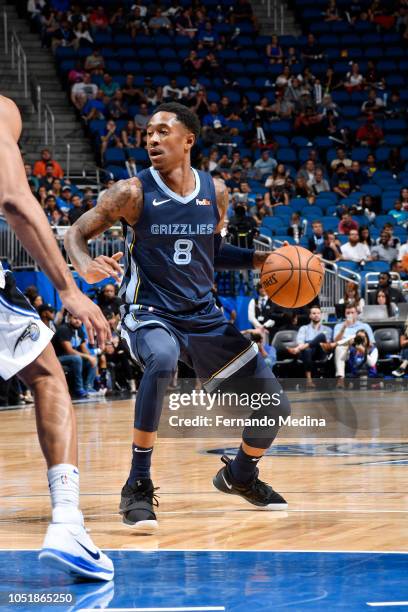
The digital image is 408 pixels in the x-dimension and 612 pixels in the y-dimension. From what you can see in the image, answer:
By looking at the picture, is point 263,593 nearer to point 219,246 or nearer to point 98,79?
point 219,246

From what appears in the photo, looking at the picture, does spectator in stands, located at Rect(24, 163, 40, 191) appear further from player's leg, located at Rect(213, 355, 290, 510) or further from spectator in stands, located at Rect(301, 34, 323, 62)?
player's leg, located at Rect(213, 355, 290, 510)

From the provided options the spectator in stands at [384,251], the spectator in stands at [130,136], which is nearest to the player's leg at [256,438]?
the spectator in stands at [384,251]

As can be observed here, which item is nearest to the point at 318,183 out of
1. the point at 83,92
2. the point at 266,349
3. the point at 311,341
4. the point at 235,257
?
the point at 83,92

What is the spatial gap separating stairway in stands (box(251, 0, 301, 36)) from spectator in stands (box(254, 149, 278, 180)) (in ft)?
18.7

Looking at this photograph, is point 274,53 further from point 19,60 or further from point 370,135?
point 19,60

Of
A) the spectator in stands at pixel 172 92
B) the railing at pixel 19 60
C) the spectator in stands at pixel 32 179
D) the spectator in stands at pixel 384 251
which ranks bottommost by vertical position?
the spectator in stands at pixel 384 251

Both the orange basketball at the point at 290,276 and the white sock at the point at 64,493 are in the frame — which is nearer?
the white sock at the point at 64,493

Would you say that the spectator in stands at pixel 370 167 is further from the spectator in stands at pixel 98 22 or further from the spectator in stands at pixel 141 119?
the spectator in stands at pixel 98 22

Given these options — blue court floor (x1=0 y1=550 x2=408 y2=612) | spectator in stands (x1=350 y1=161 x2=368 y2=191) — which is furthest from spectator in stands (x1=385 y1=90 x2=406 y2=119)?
blue court floor (x1=0 y1=550 x2=408 y2=612)

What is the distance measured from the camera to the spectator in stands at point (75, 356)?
14.2m

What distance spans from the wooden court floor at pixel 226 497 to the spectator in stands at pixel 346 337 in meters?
6.70

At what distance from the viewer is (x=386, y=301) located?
17.1 m

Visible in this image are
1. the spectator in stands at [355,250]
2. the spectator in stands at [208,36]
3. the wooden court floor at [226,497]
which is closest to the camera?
the wooden court floor at [226,497]

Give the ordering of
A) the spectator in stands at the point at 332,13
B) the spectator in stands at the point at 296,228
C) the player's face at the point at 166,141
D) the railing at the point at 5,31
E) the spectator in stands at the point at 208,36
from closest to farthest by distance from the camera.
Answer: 1. the player's face at the point at 166,141
2. the spectator in stands at the point at 296,228
3. the railing at the point at 5,31
4. the spectator in stands at the point at 208,36
5. the spectator in stands at the point at 332,13
